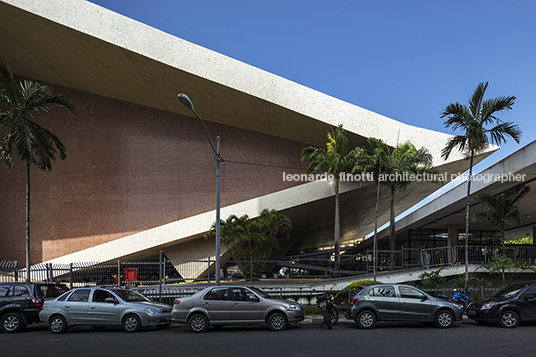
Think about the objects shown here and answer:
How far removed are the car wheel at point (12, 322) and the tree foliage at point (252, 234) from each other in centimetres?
1250

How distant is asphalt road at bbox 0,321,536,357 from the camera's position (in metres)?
8.55

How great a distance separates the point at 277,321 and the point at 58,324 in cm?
620

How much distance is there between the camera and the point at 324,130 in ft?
84.1

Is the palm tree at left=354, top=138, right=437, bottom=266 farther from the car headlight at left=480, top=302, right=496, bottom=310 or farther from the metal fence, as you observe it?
the car headlight at left=480, top=302, right=496, bottom=310

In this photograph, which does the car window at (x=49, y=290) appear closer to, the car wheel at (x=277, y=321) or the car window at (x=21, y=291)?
the car window at (x=21, y=291)

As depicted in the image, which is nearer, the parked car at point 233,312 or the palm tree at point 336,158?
the parked car at point 233,312

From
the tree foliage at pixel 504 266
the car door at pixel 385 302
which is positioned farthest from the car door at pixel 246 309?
the tree foliage at pixel 504 266

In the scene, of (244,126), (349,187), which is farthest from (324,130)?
(244,126)

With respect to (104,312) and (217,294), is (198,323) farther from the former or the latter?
(104,312)

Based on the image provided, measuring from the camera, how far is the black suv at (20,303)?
40.5ft

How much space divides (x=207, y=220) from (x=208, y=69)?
8683 mm

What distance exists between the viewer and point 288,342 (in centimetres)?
977

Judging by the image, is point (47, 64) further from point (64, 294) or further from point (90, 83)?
point (64, 294)

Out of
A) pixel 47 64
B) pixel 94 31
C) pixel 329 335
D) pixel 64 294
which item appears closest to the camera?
pixel 329 335
